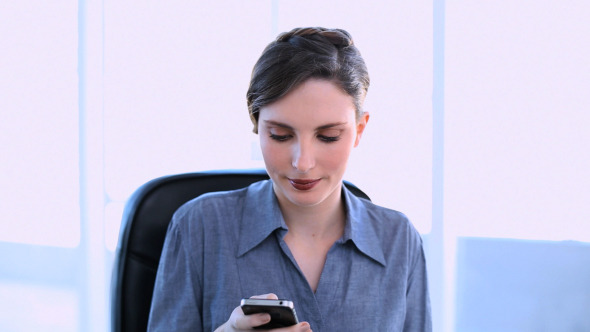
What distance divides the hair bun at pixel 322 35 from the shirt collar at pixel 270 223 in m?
0.30

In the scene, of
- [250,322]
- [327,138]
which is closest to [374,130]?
[327,138]

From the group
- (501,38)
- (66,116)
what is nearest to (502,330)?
(501,38)

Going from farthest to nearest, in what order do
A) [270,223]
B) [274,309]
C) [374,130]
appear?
[374,130] < [270,223] < [274,309]

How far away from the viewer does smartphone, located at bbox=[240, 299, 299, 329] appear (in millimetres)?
805

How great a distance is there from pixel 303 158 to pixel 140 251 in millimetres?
368

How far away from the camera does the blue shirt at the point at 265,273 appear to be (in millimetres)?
1085

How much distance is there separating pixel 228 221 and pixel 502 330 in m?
1.79

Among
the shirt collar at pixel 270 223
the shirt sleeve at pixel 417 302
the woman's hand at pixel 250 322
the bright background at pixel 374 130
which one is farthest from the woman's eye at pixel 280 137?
the bright background at pixel 374 130

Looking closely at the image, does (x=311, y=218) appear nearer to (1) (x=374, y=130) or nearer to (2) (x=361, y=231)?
(2) (x=361, y=231)

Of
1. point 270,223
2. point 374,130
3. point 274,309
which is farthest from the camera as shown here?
point 374,130

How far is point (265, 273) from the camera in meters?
1.12

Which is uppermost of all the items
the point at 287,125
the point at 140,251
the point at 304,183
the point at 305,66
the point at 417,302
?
the point at 305,66

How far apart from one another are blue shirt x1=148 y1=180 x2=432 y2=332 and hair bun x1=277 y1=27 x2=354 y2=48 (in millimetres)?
317

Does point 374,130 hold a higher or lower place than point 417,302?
higher
